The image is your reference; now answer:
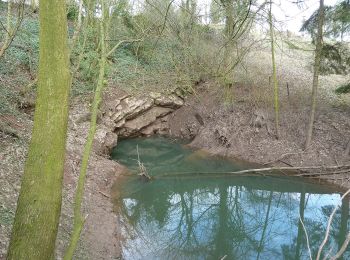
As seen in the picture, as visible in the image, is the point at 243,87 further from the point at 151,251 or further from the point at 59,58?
the point at 59,58

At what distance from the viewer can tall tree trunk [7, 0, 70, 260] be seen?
273 cm

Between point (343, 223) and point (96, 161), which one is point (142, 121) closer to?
point (96, 161)

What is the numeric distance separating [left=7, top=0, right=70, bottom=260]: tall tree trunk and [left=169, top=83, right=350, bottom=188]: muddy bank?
1168 centimetres

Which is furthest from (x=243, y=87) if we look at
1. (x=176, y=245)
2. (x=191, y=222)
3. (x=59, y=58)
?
(x=59, y=58)

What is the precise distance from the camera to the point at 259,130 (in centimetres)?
1571

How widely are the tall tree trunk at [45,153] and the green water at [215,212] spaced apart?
5148 mm

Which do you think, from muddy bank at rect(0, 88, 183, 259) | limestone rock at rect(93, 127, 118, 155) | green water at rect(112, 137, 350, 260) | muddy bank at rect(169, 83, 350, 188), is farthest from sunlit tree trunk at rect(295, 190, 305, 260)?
limestone rock at rect(93, 127, 118, 155)

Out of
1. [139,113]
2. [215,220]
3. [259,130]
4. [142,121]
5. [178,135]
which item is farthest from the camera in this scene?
[178,135]

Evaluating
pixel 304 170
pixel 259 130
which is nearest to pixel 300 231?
pixel 304 170

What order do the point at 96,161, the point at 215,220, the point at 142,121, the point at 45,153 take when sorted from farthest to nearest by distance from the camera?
the point at 142,121 → the point at 96,161 → the point at 215,220 → the point at 45,153

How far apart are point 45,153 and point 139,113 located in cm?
1386

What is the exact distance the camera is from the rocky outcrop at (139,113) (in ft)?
50.1

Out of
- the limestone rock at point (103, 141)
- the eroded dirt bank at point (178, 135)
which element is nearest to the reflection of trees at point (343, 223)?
the eroded dirt bank at point (178, 135)

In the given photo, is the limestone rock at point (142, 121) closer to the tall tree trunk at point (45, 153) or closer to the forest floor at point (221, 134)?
the forest floor at point (221, 134)
